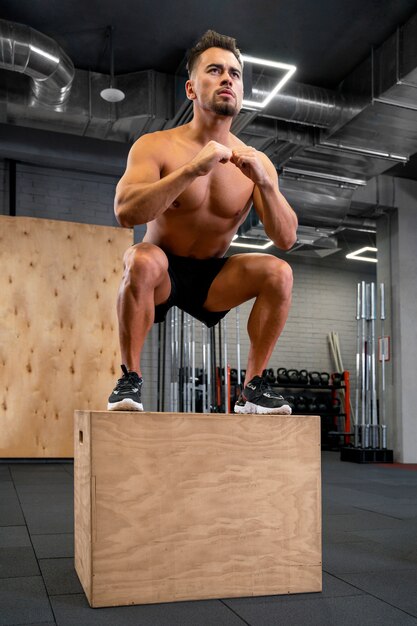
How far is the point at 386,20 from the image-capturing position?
429cm

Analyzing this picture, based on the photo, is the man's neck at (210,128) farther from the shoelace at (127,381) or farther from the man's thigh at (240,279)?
the shoelace at (127,381)

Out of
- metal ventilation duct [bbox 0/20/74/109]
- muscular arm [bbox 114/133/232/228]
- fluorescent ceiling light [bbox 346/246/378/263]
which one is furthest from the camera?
fluorescent ceiling light [bbox 346/246/378/263]

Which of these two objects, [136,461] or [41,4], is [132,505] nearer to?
[136,461]

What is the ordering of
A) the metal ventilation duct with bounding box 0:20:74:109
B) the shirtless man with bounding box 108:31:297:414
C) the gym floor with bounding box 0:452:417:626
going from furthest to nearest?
the metal ventilation duct with bounding box 0:20:74:109 → the shirtless man with bounding box 108:31:297:414 → the gym floor with bounding box 0:452:417:626

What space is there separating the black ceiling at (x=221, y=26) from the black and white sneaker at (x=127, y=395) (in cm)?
329

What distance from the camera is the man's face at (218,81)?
1.88 m

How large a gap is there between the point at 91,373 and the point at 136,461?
12.9 feet

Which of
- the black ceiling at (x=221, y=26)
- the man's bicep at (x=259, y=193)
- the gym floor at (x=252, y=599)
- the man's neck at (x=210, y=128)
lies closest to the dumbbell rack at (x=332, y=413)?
the black ceiling at (x=221, y=26)

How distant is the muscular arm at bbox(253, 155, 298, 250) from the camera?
185cm

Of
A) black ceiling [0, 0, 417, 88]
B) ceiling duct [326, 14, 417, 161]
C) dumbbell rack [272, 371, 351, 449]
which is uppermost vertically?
black ceiling [0, 0, 417, 88]

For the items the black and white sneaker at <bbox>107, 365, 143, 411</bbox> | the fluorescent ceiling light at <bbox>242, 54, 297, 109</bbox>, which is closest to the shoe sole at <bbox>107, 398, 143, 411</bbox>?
the black and white sneaker at <bbox>107, 365, 143, 411</bbox>

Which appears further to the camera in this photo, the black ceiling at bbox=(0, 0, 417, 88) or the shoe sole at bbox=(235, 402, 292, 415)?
the black ceiling at bbox=(0, 0, 417, 88)

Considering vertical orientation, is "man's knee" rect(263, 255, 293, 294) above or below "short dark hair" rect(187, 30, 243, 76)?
below

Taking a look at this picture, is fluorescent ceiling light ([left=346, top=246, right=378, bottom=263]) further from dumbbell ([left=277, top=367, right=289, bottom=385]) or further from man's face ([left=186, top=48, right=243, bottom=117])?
man's face ([left=186, top=48, right=243, bottom=117])
